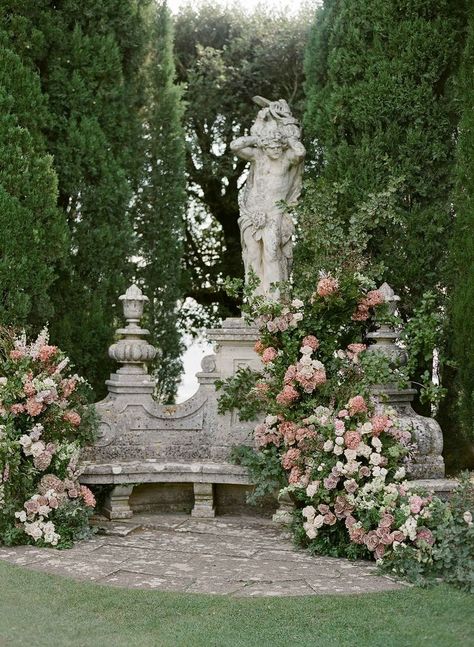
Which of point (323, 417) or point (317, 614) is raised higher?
point (323, 417)

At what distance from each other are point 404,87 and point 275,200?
1877 mm

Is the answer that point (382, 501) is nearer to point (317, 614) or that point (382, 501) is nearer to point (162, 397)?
point (317, 614)

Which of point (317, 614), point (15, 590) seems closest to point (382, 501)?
point (317, 614)

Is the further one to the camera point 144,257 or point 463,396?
point 144,257

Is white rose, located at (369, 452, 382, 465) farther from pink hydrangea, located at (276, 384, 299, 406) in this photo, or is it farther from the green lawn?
the green lawn

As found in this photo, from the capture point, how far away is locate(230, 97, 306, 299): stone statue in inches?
279

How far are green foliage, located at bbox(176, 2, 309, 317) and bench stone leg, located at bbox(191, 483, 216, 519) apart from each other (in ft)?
18.3

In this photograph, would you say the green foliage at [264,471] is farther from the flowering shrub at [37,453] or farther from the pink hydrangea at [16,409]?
the pink hydrangea at [16,409]

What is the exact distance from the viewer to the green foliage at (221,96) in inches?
476

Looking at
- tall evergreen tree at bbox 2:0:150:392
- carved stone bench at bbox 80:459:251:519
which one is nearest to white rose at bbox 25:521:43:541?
→ carved stone bench at bbox 80:459:251:519

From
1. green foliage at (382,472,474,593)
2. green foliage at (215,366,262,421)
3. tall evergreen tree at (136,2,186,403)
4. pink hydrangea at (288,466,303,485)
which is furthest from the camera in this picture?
tall evergreen tree at (136,2,186,403)

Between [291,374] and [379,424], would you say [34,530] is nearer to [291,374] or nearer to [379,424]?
[291,374]

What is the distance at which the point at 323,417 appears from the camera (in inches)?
223

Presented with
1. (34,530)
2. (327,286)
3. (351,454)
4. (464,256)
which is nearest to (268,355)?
(327,286)
